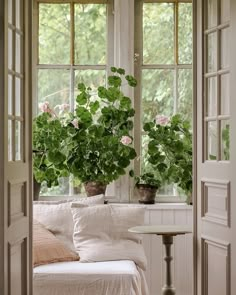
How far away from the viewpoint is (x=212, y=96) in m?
4.60

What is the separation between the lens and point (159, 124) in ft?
21.7

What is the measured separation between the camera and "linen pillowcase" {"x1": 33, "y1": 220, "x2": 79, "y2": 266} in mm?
5648

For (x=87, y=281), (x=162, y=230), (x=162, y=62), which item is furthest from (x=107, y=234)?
(x=162, y=62)

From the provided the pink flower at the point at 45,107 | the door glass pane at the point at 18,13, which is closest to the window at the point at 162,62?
the pink flower at the point at 45,107

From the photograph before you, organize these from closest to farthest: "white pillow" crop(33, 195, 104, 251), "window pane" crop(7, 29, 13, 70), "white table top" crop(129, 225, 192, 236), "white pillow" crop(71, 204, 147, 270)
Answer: "window pane" crop(7, 29, 13, 70) < "white table top" crop(129, 225, 192, 236) < "white pillow" crop(71, 204, 147, 270) < "white pillow" crop(33, 195, 104, 251)

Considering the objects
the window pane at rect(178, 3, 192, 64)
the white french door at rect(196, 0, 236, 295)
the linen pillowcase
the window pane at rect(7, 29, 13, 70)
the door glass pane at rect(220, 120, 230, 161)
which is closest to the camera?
the window pane at rect(7, 29, 13, 70)

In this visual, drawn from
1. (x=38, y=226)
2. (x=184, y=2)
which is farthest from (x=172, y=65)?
(x=38, y=226)

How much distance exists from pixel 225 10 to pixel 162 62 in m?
2.43

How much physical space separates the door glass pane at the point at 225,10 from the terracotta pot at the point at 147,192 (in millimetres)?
2435

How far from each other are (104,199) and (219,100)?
2.26 metres

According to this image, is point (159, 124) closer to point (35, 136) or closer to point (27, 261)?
point (35, 136)

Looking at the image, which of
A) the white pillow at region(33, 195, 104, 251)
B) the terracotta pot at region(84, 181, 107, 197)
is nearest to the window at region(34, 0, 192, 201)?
the terracotta pot at region(84, 181, 107, 197)

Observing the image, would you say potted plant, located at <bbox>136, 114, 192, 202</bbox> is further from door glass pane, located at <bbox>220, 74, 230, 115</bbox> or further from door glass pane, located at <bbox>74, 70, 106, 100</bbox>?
door glass pane, located at <bbox>220, 74, 230, 115</bbox>

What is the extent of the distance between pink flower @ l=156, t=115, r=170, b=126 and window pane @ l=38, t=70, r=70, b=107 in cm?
88
